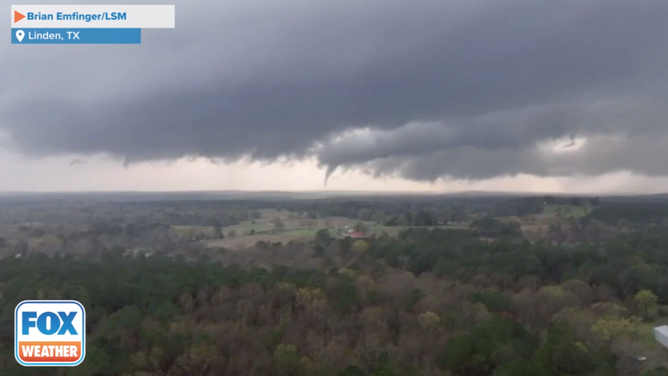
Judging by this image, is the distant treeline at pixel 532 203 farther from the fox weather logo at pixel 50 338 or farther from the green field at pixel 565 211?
the fox weather logo at pixel 50 338

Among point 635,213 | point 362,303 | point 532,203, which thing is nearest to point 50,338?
point 362,303

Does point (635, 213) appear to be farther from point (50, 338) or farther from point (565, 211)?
point (50, 338)

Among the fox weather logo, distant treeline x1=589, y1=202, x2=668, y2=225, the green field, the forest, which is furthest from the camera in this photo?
the green field

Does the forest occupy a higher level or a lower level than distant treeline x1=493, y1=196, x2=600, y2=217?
lower

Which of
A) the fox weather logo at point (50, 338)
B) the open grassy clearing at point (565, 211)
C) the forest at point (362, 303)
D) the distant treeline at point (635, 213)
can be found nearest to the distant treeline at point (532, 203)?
the open grassy clearing at point (565, 211)

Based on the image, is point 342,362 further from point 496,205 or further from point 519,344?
point 496,205

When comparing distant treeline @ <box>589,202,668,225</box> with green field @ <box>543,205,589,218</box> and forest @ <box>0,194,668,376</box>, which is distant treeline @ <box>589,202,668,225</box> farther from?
forest @ <box>0,194,668,376</box>

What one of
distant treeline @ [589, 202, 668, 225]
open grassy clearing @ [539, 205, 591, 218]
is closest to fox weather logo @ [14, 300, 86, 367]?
open grassy clearing @ [539, 205, 591, 218]

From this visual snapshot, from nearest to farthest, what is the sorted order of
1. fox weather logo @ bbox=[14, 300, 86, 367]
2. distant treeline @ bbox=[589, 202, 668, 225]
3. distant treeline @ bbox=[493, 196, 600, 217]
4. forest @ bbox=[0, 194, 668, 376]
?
fox weather logo @ bbox=[14, 300, 86, 367], forest @ bbox=[0, 194, 668, 376], distant treeline @ bbox=[589, 202, 668, 225], distant treeline @ bbox=[493, 196, 600, 217]

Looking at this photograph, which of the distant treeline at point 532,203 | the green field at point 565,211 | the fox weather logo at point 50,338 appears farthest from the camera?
the green field at point 565,211
